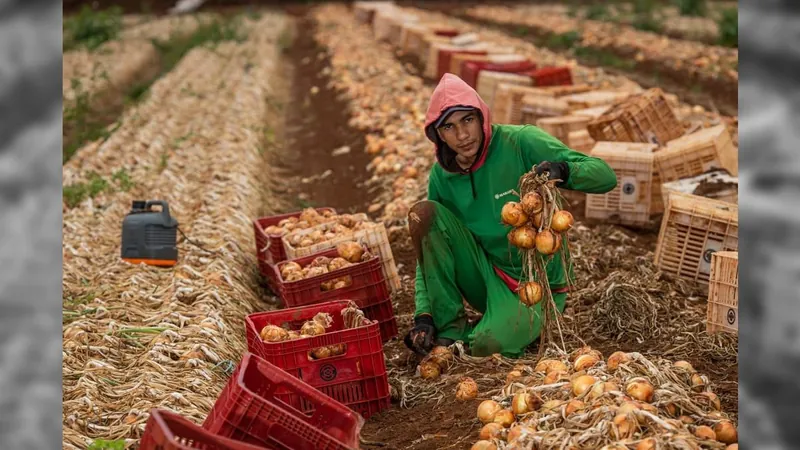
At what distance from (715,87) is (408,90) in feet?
15.2

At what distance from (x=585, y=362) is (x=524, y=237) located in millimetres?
781

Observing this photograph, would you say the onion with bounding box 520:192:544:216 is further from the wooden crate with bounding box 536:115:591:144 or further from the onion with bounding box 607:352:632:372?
the wooden crate with bounding box 536:115:591:144

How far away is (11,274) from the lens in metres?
2.42

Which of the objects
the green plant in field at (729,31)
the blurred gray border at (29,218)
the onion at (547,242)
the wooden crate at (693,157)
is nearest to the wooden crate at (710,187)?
the wooden crate at (693,157)

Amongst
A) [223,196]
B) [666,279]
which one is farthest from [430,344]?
[223,196]

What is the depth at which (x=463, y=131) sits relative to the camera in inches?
198

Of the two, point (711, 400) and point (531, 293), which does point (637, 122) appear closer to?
point (531, 293)

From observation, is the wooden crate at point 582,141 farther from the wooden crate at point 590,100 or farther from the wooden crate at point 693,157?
the wooden crate at point 590,100

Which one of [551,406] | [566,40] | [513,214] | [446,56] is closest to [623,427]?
[551,406]

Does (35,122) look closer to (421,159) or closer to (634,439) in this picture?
(634,439)

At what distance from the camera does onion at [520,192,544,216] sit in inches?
180

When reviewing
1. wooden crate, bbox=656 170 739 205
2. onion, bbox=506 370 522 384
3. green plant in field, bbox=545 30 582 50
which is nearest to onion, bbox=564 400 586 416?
onion, bbox=506 370 522 384

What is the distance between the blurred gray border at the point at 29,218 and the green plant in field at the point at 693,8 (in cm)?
2758

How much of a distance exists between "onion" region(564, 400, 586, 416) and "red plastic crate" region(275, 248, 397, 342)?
7.28 feet
